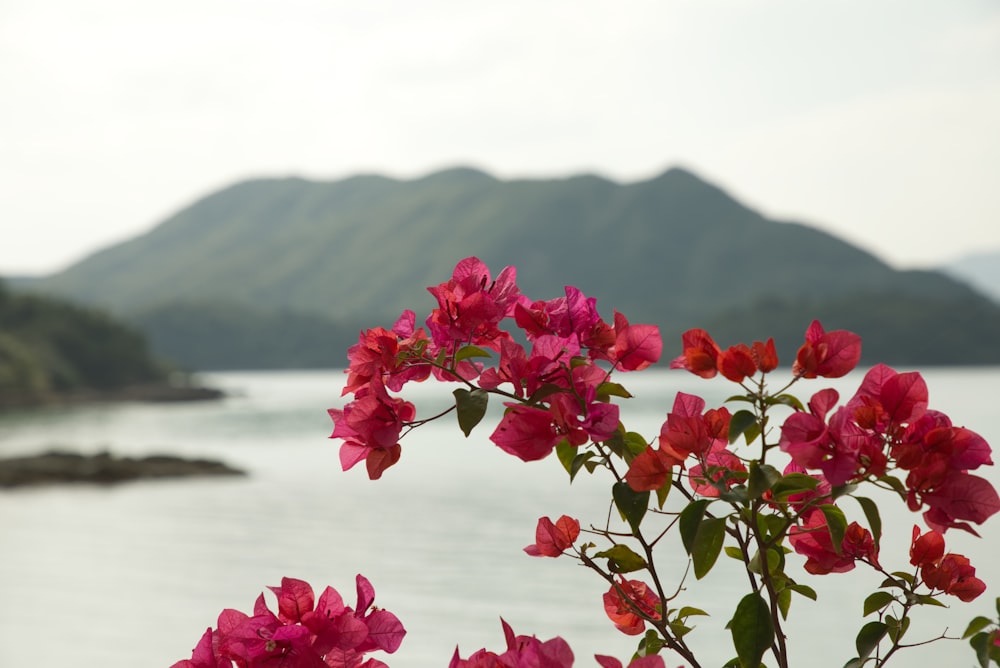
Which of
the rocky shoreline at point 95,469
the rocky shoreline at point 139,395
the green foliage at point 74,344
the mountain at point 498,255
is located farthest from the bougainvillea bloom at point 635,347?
the mountain at point 498,255

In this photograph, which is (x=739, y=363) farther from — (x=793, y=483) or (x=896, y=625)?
(x=896, y=625)

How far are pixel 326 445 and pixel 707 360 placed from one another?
19.9 meters

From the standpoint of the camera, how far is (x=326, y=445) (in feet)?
66.6

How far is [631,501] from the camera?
83 centimetres

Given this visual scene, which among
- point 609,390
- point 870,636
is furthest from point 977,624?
point 609,390

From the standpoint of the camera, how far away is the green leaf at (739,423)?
77 cm

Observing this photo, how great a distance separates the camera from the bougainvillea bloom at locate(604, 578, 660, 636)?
1020mm

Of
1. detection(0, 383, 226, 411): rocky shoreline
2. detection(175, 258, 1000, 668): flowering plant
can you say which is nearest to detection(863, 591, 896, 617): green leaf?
detection(175, 258, 1000, 668): flowering plant

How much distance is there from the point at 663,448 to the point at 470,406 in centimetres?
16

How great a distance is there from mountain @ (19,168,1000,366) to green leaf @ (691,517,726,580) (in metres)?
72.2

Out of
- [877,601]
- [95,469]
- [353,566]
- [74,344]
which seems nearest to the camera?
[877,601]

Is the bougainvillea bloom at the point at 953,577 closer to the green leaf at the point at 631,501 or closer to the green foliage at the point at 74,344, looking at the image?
the green leaf at the point at 631,501

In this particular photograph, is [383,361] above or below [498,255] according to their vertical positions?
below

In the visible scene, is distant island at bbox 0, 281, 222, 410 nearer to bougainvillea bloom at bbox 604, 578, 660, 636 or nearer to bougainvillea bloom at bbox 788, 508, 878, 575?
bougainvillea bloom at bbox 604, 578, 660, 636
